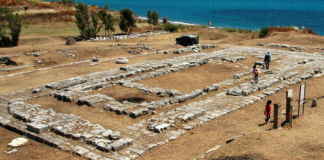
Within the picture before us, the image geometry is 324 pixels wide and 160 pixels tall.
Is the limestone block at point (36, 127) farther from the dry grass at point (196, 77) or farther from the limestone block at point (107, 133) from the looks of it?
the dry grass at point (196, 77)

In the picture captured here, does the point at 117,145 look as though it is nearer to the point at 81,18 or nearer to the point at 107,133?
the point at 107,133

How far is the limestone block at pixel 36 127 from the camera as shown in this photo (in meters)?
13.5

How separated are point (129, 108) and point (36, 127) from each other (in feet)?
14.0

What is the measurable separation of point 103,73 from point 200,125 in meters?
11.0

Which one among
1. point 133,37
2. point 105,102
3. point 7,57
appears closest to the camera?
point 105,102

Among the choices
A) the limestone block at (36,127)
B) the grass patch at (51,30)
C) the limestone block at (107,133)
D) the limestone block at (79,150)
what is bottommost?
the limestone block at (79,150)

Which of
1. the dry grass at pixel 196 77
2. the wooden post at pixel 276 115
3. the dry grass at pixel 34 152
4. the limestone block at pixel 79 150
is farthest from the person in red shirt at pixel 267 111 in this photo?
the dry grass at pixel 34 152

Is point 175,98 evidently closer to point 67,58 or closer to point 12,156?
point 12,156

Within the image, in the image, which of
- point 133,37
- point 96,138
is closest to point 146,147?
point 96,138

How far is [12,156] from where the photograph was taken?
476 inches

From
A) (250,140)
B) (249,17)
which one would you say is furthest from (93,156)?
(249,17)

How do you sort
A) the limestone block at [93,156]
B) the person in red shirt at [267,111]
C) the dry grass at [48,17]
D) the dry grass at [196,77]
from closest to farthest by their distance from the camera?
the limestone block at [93,156]
the person in red shirt at [267,111]
the dry grass at [196,77]
the dry grass at [48,17]

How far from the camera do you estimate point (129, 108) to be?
53.0 feet

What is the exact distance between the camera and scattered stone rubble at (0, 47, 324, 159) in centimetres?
1264
